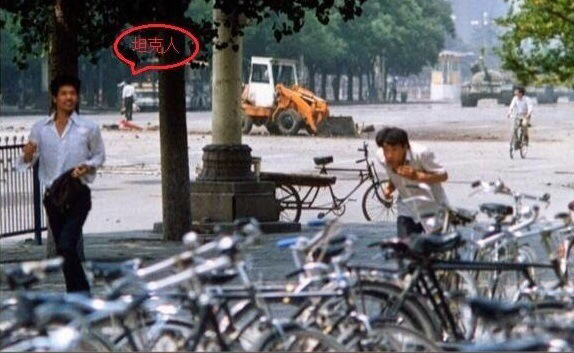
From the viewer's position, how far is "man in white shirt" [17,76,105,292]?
12477 millimetres

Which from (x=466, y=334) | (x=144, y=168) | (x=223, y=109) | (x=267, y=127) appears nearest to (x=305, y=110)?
(x=267, y=127)

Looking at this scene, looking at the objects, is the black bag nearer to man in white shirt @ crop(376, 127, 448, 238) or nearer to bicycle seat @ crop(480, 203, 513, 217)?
man in white shirt @ crop(376, 127, 448, 238)

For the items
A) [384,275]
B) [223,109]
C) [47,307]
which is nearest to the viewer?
[47,307]

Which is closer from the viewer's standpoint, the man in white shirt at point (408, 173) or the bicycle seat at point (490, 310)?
the bicycle seat at point (490, 310)

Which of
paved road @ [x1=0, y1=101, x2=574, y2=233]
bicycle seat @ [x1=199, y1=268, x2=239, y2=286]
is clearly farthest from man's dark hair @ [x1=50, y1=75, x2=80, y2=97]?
paved road @ [x1=0, y1=101, x2=574, y2=233]

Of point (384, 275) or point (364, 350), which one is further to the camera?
point (384, 275)

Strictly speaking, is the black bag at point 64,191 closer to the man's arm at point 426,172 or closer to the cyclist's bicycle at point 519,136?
the man's arm at point 426,172

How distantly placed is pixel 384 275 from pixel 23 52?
1238 centimetres

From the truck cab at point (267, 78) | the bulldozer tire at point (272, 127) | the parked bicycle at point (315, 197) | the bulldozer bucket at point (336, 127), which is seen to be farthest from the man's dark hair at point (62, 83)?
the truck cab at point (267, 78)

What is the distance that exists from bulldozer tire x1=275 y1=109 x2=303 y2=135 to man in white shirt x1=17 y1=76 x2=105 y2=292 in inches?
1705

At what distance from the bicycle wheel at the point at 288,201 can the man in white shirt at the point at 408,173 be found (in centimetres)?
1170

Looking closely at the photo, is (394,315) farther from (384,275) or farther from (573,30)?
(573,30)

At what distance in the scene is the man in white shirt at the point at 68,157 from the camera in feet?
40.9

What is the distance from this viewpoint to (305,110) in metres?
55.9
